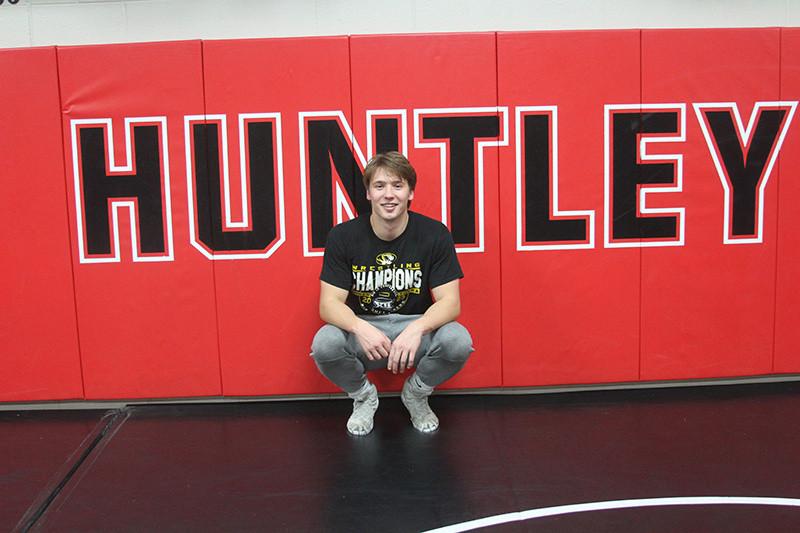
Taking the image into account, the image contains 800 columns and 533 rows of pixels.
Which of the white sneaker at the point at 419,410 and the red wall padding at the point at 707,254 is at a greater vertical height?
the red wall padding at the point at 707,254

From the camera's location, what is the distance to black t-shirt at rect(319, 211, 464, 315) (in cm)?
219

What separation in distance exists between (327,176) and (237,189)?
0.41 metres

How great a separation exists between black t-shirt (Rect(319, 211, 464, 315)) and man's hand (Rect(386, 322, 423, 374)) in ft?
0.81

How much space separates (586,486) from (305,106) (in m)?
1.86

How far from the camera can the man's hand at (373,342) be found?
6.66 ft

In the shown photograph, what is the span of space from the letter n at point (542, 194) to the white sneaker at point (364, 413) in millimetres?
932

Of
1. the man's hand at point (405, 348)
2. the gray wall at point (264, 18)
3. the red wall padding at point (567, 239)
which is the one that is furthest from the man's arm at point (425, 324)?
the gray wall at point (264, 18)

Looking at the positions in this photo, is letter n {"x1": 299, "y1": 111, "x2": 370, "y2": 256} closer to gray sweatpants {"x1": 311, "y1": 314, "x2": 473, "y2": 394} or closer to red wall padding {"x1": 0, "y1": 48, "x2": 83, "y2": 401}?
gray sweatpants {"x1": 311, "y1": 314, "x2": 473, "y2": 394}

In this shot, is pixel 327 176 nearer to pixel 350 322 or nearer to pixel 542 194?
pixel 350 322

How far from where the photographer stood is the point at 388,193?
209 centimetres

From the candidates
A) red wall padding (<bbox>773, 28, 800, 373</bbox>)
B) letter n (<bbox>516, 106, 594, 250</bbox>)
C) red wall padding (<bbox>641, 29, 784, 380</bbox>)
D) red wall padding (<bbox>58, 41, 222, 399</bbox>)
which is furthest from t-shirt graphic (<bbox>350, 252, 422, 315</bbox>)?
red wall padding (<bbox>773, 28, 800, 373</bbox>)

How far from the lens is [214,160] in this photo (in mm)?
2418

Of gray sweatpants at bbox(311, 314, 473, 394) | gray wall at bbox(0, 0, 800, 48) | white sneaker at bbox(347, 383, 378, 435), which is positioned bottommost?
white sneaker at bbox(347, 383, 378, 435)

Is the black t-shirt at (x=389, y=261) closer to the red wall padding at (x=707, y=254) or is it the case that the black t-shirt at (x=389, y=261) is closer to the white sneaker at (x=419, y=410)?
the white sneaker at (x=419, y=410)
